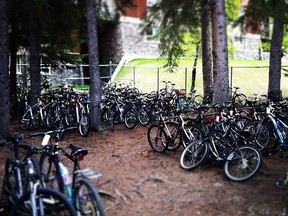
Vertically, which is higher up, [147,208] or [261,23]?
[261,23]

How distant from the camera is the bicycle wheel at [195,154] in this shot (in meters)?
6.43

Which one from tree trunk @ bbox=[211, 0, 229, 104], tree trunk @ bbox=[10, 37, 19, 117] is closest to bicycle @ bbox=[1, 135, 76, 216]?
tree trunk @ bbox=[211, 0, 229, 104]

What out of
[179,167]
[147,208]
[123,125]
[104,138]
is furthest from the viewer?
[123,125]

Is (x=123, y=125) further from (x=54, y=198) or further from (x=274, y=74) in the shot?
(x=54, y=198)

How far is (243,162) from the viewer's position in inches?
233

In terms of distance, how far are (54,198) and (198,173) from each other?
2.91 m

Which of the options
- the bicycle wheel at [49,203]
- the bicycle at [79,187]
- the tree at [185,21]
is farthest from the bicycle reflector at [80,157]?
the tree at [185,21]

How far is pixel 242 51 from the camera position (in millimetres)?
29875

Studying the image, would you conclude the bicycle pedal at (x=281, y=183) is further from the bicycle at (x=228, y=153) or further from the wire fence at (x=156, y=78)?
the wire fence at (x=156, y=78)

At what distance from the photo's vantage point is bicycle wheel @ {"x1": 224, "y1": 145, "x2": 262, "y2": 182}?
5.86 m

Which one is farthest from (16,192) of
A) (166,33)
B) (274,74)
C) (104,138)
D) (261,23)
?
(274,74)

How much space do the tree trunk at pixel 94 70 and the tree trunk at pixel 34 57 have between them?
2.58 metres

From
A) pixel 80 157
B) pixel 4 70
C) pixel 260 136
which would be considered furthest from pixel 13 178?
pixel 4 70

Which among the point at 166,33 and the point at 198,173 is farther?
the point at 166,33
